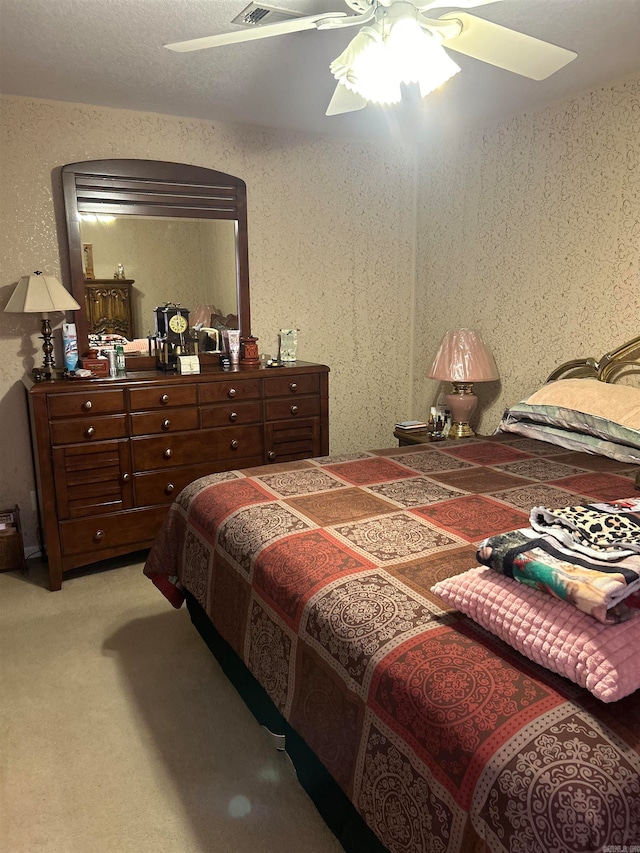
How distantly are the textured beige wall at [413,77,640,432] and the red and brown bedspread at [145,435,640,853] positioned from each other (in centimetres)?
107

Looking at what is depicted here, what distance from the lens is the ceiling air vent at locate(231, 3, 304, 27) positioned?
192 centimetres

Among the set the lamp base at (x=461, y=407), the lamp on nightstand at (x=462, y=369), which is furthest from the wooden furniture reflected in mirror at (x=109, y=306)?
the lamp base at (x=461, y=407)

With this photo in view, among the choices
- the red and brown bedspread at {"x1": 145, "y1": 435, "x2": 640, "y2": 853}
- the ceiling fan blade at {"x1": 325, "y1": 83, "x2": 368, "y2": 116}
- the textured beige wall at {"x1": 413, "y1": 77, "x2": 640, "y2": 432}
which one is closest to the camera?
the red and brown bedspread at {"x1": 145, "y1": 435, "x2": 640, "y2": 853}

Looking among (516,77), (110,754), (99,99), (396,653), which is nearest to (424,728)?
(396,653)

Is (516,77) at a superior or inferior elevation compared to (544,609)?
superior

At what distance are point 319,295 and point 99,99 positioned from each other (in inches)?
65.9

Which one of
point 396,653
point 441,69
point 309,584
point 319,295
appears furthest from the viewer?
point 319,295

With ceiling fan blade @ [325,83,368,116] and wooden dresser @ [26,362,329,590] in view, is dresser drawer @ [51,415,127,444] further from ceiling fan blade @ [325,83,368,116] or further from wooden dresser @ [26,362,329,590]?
ceiling fan blade @ [325,83,368,116]

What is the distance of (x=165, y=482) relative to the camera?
3246 mm

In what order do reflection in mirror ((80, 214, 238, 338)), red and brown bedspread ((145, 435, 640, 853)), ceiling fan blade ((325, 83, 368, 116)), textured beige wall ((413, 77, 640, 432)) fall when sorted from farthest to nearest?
1. reflection in mirror ((80, 214, 238, 338))
2. textured beige wall ((413, 77, 640, 432))
3. ceiling fan blade ((325, 83, 368, 116))
4. red and brown bedspread ((145, 435, 640, 853))

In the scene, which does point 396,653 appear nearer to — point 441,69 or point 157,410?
point 441,69

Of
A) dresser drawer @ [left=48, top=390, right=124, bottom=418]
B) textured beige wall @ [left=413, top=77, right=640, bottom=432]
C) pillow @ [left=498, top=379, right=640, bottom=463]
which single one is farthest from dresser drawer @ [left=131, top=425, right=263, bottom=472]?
textured beige wall @ [left=413, top=77, right=640, bottom=432]

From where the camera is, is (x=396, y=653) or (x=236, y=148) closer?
(x=396, y=653)

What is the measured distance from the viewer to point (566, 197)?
326 centimetres
